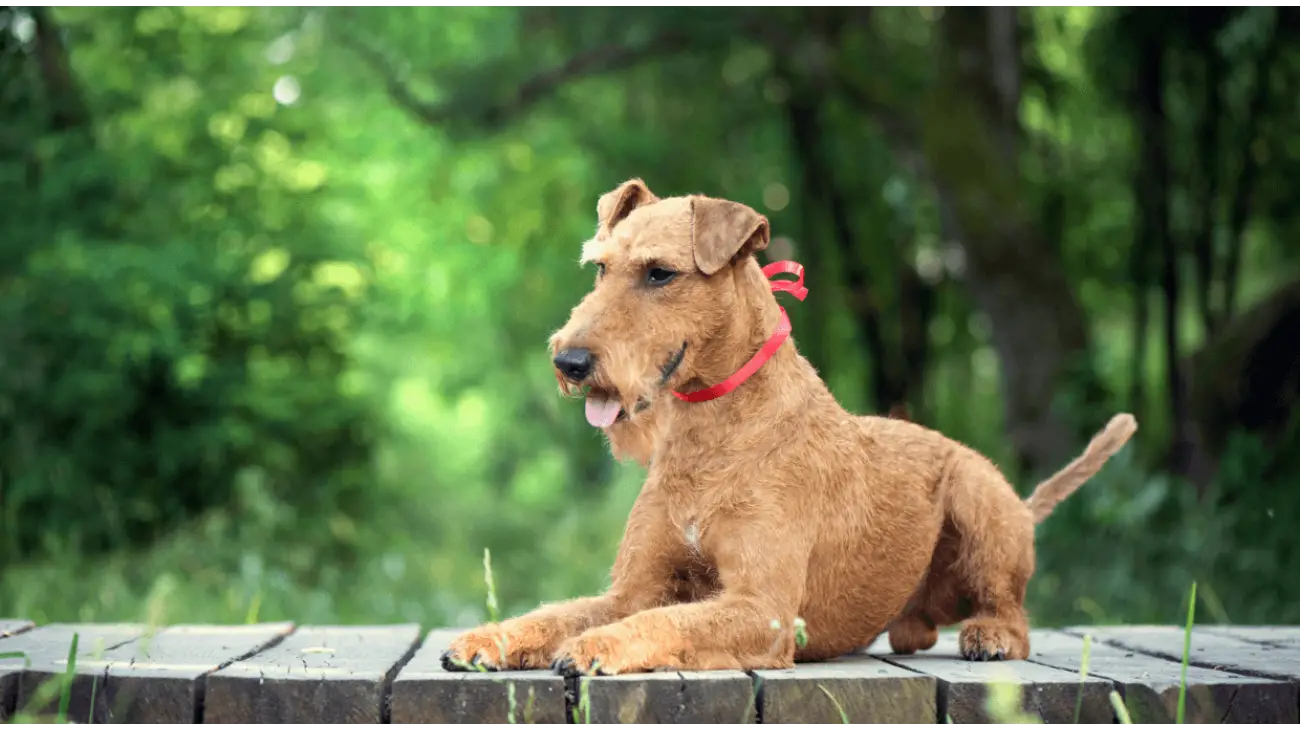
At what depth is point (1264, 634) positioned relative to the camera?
450cm

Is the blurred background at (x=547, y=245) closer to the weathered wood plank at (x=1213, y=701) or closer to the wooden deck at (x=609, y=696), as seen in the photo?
the weathered wood plank at (x=1213, y=701)

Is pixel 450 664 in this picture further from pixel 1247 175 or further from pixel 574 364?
pixel 1247 175

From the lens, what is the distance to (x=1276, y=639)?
4340 mm

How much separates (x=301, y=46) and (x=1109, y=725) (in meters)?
11.5

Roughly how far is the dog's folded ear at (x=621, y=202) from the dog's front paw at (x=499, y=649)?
1.15 metres

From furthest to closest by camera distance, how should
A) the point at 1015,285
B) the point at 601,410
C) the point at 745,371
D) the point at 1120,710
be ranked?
1. the point at 1015,285
2. the point at 745,371
3. the point at 601,410
4. the point at 1120,710

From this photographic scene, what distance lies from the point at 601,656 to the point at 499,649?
32cm

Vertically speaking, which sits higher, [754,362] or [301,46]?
[301,46]

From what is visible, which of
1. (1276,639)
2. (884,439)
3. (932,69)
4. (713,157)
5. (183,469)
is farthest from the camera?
(713,157)

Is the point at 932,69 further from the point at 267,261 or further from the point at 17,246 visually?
the point at 17,246

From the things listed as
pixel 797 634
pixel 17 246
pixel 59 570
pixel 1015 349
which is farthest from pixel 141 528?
pixel 797 634

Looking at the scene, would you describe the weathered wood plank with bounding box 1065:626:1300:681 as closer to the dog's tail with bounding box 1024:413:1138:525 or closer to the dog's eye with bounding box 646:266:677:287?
the dog's tail with bounding box 1024:413:1138:525

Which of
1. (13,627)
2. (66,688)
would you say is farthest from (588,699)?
(13,627)

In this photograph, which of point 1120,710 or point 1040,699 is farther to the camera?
point 1040,699
